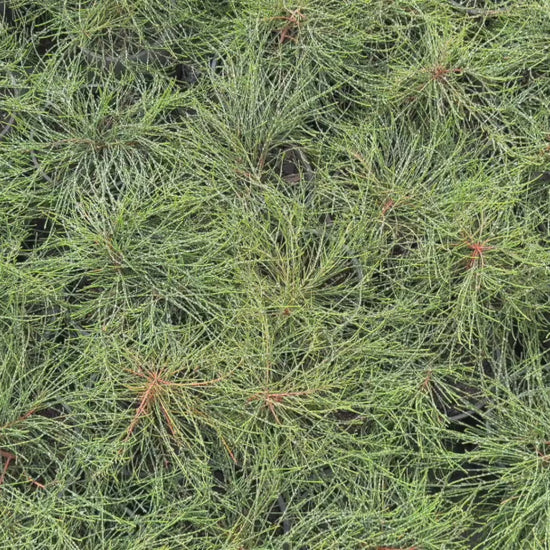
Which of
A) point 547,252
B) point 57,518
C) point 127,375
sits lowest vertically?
point 57,518

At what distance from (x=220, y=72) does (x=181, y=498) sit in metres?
0.51

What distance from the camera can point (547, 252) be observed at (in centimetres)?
76

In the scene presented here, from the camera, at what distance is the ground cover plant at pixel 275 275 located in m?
0.71

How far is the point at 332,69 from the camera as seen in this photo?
0.81 metres

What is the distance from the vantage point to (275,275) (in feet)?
2.54

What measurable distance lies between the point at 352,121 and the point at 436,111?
0.10m

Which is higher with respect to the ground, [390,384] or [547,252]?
[547,252]

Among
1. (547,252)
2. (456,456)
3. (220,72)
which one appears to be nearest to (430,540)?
(456,456)

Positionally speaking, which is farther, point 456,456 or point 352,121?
point 352,121

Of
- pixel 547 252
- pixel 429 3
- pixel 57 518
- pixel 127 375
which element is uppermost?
pixel 429 3

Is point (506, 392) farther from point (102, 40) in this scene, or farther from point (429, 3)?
point (102, 40)

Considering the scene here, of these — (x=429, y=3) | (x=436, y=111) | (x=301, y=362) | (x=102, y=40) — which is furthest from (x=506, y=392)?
(x=102, y=40)

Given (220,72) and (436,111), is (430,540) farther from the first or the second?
(220,72)

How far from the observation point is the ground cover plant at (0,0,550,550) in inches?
28.1
